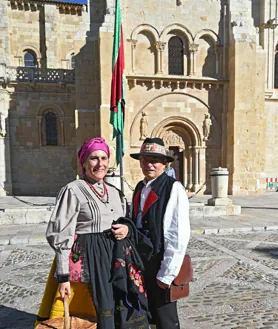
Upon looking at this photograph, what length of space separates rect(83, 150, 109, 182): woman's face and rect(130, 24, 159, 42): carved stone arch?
14.3 metres

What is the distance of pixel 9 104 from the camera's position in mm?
16266

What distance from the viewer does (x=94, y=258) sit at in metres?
1.93

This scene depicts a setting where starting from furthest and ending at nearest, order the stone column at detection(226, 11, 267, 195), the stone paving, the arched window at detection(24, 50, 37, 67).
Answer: the arched window at detection(24, 50, 37, 67) < the stone column at detection(226, 11, 267, 195) < the stone paving


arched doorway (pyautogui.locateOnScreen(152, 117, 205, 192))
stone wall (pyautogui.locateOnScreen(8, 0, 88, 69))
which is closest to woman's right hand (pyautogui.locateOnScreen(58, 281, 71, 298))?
arched doorway (pyautogui.locateOnScreen(152, 117, 205, 192))

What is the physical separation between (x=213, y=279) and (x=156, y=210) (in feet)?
9.26

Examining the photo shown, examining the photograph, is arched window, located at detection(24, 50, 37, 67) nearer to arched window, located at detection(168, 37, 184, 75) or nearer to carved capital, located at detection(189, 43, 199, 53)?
arched window, located at detection(168, 37, 184, 75)

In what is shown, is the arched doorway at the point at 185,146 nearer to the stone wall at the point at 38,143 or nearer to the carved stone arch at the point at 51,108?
the stone wall at the point at 38,143

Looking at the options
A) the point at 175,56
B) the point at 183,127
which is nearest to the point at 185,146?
the point at 183,127

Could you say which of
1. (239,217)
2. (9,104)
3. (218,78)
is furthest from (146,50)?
(239,217)

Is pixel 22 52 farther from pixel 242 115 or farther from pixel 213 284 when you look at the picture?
pixel 213 284

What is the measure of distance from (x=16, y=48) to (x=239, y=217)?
2047 cm

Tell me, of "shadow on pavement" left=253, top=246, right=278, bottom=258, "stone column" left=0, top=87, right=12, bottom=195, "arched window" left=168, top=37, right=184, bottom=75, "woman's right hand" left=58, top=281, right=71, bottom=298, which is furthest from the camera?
"stone column" left=0, top=87, right=12, bottom=195

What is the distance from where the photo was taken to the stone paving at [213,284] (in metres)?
3.13

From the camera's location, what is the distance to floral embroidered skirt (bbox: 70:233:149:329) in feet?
6.26
